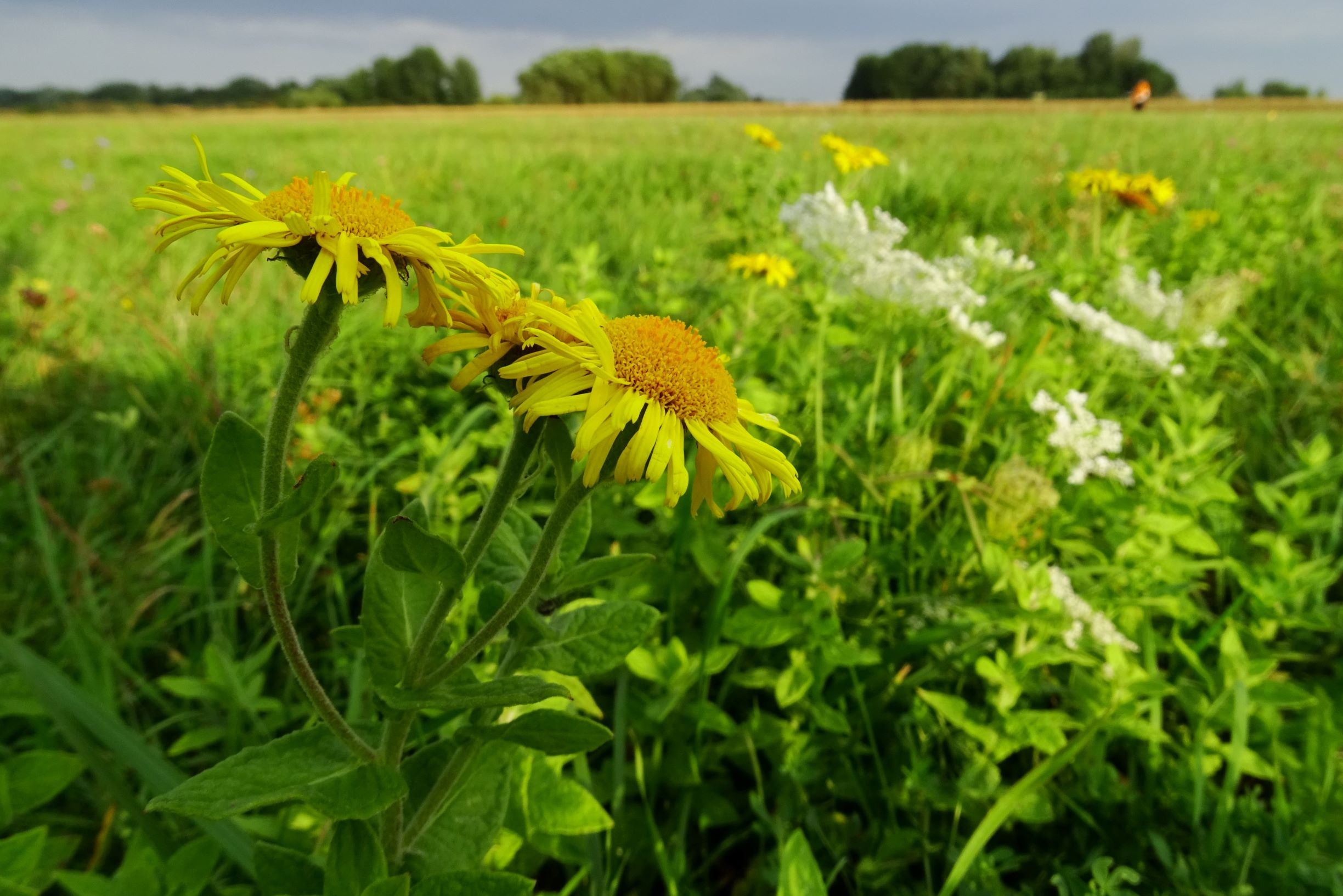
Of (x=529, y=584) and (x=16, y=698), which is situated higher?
(x=529, y=584)

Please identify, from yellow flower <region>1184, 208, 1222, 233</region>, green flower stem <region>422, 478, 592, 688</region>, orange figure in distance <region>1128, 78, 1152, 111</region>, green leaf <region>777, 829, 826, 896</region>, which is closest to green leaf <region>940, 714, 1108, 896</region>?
green leaf <region>777, 829, 826, 896</region>

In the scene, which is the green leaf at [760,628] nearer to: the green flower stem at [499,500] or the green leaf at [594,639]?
the green leaf at [594,639]

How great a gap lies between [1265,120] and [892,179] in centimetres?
888

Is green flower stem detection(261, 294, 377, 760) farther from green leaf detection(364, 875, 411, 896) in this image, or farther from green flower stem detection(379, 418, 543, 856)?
green leaf detection(364, 875, 411, 896)

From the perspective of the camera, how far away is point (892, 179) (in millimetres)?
5793

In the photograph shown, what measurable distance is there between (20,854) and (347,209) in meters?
0.99

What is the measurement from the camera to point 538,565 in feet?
2.63

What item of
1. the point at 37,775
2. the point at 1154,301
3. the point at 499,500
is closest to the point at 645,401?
the point at 499,500

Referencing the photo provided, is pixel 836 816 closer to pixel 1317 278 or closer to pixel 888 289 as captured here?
pixel 888 289

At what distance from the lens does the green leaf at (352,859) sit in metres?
0.88

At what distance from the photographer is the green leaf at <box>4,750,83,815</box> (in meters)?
1.17

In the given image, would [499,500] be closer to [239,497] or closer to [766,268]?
[239,497]

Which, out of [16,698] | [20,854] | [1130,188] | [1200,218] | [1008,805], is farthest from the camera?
[1200,218]

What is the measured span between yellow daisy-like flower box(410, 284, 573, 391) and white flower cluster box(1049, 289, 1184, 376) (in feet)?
6.44
